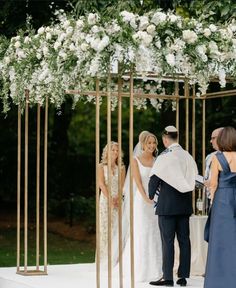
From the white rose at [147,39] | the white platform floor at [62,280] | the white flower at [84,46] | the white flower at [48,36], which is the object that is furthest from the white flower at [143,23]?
the white platform floor at [62,280]

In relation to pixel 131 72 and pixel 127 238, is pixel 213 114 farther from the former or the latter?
pixel 131 72

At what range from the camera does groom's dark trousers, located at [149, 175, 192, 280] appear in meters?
9.59

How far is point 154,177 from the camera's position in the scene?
968 cm

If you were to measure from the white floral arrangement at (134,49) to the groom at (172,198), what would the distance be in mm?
1162

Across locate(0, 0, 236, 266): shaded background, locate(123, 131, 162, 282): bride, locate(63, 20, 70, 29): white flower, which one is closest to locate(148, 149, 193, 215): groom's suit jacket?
locate(123, 131, 162, 282): bride

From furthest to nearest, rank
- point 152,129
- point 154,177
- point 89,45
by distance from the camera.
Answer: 1. point 152,129
2. point 154,177
3. point 89,45

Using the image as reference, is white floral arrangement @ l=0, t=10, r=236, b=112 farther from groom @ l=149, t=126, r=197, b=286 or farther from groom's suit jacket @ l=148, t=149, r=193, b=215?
groom's suit jacket @ l=148, t=149, r=193, b=215

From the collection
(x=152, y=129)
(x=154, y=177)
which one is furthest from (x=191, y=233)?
(x=152, y=129)

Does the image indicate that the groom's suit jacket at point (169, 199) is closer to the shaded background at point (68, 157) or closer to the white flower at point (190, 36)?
the white flower at point (190, 36)

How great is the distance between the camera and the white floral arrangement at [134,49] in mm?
8109

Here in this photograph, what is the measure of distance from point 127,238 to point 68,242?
26.9 feet

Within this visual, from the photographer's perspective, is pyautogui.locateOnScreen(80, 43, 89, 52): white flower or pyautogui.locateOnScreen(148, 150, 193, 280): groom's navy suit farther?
pyautogui.locateOnScreen(148, 150, 193, 280): groom's navy suit

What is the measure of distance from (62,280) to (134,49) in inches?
135

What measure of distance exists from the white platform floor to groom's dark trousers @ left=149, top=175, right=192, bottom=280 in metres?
0.32
